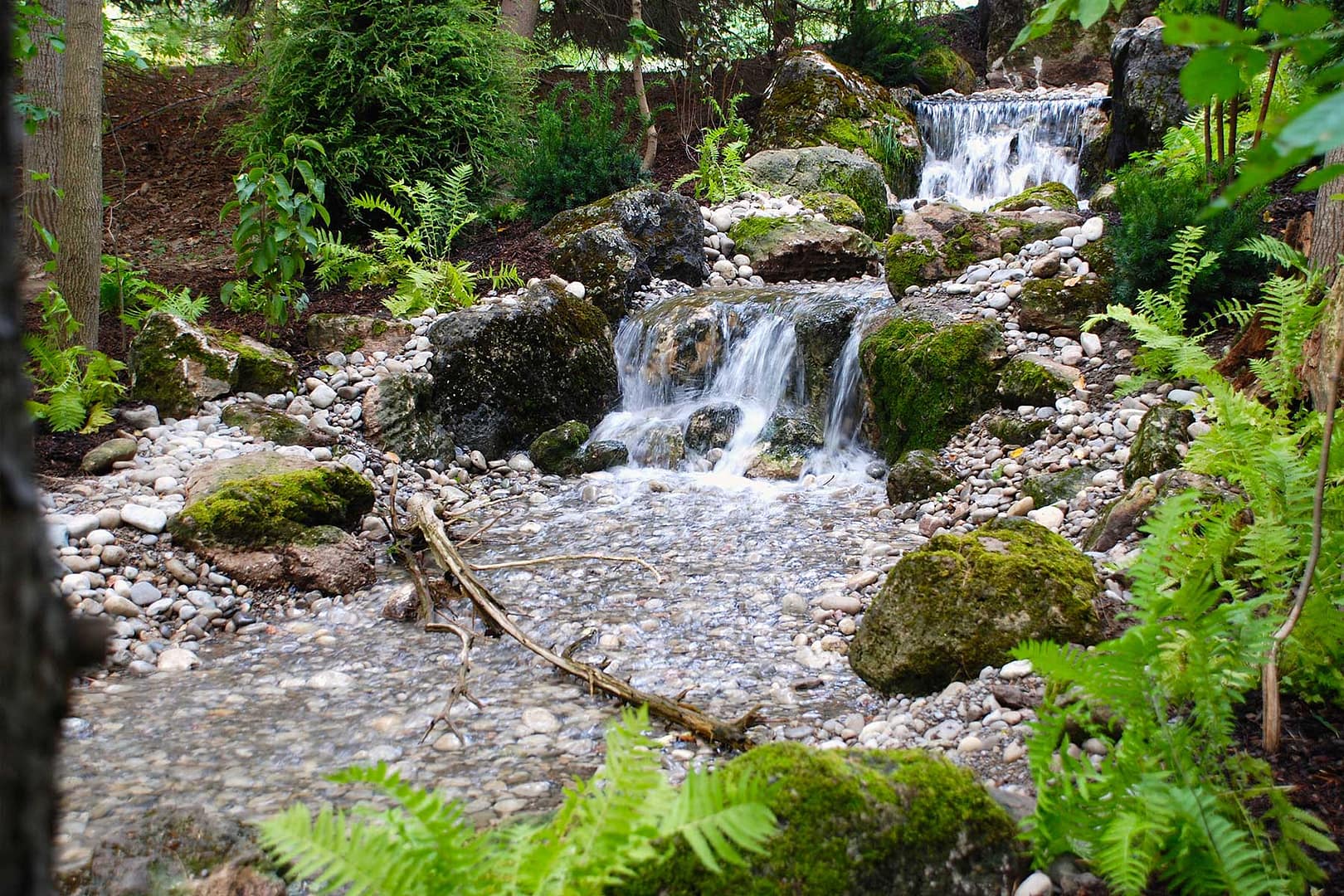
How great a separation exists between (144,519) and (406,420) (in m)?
2.11

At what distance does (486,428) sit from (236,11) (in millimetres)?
9628

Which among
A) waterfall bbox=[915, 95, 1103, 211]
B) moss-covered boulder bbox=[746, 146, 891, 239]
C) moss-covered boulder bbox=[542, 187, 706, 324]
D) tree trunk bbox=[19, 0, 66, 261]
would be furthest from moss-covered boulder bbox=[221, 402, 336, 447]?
waterfall bbox=[915, 95, 1103, 211]

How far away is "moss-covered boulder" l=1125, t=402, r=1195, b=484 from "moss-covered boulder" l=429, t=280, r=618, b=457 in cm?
420

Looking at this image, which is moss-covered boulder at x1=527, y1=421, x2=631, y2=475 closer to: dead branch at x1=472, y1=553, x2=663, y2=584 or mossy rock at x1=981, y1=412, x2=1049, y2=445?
dead branch at x1=472, y1=553, x2=663, y2=584

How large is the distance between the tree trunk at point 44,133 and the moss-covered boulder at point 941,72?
12.4m

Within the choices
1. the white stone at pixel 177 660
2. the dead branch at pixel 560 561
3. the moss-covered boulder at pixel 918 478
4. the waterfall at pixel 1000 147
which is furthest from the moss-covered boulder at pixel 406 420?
the waterfall at pixel 1000 147

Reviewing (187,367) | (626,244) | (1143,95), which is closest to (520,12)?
(626,244)

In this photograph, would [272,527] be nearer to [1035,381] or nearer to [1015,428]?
[1015,428]

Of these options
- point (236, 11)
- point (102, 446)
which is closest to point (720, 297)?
point (102, 446)

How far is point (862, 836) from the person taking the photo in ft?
5.92

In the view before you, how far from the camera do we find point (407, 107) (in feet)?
27.7

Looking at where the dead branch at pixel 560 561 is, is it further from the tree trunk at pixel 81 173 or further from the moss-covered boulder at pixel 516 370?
the tree trunk at pixel 81 173

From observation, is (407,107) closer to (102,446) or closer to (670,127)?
(102,446)

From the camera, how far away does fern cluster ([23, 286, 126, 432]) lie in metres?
5.04
